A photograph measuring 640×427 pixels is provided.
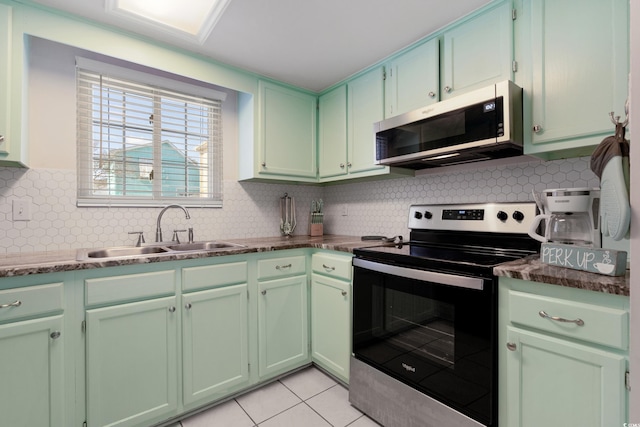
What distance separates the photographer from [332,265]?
2.05 m

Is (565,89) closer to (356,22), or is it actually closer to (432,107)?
(432,107)

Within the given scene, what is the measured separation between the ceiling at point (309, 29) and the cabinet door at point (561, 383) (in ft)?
5.43

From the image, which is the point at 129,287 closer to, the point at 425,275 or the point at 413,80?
the point at 425,275

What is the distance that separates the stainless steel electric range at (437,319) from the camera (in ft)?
4.20

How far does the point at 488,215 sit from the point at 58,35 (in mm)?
2557

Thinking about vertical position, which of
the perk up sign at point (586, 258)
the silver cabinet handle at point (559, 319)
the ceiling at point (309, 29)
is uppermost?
the ceiling at point (309, 29)

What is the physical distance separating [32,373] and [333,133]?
7.48 feet

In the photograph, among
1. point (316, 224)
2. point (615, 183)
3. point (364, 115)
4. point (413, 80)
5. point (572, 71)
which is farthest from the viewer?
point (316, 224)

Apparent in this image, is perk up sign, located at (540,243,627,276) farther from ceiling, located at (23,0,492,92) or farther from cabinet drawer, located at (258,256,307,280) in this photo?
cabinet drawer, located at (258,256,307,280)

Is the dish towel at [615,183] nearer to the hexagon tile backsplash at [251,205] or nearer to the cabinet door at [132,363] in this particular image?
the hexagon tile backsplash at [251,205]

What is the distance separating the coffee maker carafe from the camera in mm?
1256

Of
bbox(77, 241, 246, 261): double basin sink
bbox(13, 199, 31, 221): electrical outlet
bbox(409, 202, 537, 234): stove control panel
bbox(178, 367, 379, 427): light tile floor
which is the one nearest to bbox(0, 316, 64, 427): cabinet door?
bbox(77, 241, 246, 261): double basin sink

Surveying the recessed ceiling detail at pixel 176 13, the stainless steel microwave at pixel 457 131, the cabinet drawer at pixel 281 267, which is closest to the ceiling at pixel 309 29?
the recessed ceiling detail at pixel 176 13

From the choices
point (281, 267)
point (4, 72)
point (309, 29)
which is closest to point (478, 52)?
point (309, 29)
